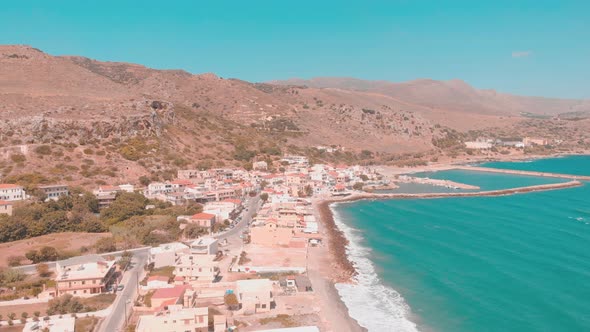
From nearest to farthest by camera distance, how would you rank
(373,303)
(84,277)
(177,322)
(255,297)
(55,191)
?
(177,322)
(255,297)
(84,277)
(373,303)
(55,191)

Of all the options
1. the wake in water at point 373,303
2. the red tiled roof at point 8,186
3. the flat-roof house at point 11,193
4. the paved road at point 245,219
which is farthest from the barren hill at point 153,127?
the wake in water at point 373,303

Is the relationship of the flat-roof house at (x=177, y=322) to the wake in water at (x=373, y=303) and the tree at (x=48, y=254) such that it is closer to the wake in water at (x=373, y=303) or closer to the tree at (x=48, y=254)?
the wake in water at (x=373, y=303)

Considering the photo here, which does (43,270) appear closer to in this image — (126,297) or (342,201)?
(126,297)

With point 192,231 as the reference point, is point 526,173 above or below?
above

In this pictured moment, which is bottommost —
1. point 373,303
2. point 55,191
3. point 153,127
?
point 373,303

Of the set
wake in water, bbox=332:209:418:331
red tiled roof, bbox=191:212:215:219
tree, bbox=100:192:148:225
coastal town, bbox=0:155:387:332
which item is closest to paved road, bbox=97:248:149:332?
coastal town, bbox=0:155:387:332

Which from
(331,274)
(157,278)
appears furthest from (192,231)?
(331,274)
